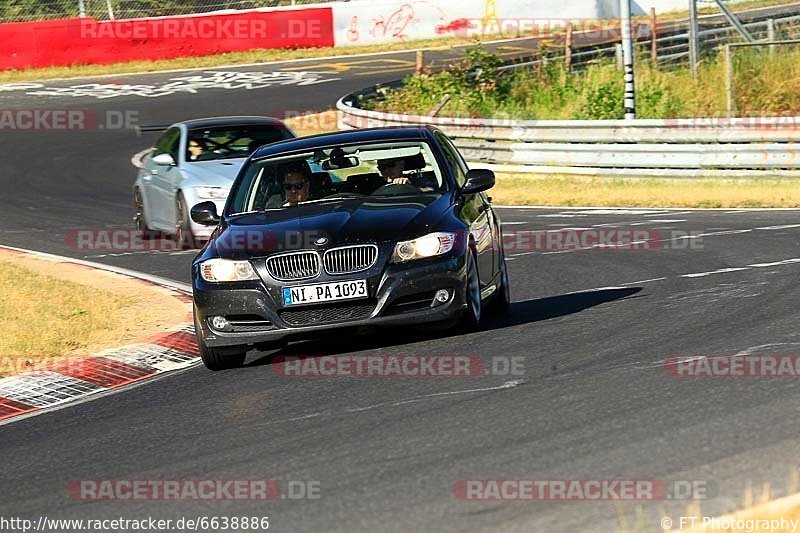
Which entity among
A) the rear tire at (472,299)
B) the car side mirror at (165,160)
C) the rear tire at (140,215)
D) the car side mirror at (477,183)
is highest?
the car side mirror at (477,183)

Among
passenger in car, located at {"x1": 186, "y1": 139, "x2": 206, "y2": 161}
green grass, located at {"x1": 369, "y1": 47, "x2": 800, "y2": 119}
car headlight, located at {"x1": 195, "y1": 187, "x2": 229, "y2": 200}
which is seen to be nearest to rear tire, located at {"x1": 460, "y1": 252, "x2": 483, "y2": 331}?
car headlight, located at {"x1": 195, "y1": 187, "x2": 229, "y2": 200}

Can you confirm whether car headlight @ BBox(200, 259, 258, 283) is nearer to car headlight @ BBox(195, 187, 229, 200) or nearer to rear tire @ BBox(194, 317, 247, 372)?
rear tire @ BBox(194, 317, 247, 372)

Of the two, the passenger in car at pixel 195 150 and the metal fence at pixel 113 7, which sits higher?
the metal fence at pixel 113 7

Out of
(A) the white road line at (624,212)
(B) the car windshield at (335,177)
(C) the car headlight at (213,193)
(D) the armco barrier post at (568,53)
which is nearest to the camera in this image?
(B) the car windshield at (335,177)

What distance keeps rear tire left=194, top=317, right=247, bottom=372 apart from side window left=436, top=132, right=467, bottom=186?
6.95ft

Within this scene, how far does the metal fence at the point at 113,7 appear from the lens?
38.7 metres

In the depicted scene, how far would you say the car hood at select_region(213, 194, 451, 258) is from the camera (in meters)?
9.40

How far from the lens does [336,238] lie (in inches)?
369

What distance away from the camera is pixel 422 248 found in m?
9.37

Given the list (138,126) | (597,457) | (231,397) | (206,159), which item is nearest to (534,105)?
(138,126)

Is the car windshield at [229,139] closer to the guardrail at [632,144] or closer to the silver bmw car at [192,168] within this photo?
the silver bmw car at [192,168]

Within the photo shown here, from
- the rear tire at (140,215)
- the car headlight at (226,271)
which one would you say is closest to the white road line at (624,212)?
the rear tire at (140,215)

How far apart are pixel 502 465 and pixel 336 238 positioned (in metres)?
3.42

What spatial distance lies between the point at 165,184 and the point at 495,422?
11126 mm
